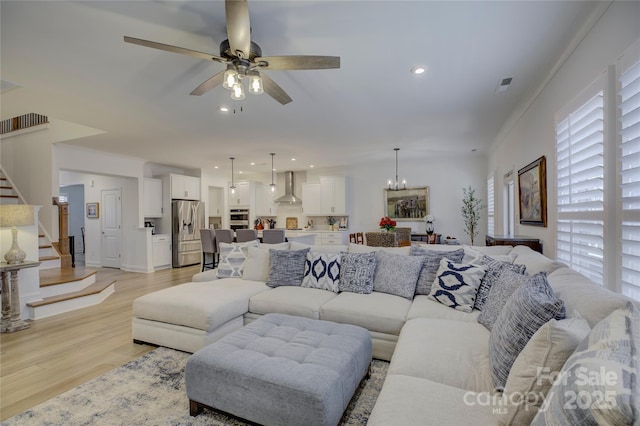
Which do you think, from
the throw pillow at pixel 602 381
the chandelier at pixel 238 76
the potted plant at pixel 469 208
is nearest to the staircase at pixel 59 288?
the chandelier at pixel 238 76

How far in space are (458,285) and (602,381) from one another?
182cm

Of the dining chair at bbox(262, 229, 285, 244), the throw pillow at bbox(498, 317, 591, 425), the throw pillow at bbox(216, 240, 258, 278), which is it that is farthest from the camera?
the dining chair at bbox(262, 229, 285, 244)

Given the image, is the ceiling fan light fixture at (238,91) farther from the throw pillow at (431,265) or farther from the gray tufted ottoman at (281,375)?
the throw pillow at (431,265)

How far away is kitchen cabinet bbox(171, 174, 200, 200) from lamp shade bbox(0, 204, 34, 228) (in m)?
3.59

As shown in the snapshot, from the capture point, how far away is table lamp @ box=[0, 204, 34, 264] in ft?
10.8

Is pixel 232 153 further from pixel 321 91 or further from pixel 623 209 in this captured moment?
pixel 623 209

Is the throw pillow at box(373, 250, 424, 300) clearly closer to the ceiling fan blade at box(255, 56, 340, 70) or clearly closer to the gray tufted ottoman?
the gray tufted ottoman

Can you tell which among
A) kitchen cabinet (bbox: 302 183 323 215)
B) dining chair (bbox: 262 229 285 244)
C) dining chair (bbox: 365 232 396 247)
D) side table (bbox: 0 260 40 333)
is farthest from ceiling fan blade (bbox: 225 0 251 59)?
kitchen cabinet (bbox: 302 183 323 215)

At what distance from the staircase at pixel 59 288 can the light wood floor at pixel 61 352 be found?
0.17 meters

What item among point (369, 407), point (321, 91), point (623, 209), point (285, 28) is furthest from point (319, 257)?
point (623, 209)

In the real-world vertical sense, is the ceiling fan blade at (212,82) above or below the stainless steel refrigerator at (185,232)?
above

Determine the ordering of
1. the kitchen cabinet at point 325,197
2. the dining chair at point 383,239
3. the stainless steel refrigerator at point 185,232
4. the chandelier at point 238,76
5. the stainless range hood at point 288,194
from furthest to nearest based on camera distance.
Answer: the stainless range hood at point 288,194
the kitchen cabinet at point 325,197
the stainless steel refrigerator at point 185,232
the dining chair at point 383,239
the chandelier at point 238,76

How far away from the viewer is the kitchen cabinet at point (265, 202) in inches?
336

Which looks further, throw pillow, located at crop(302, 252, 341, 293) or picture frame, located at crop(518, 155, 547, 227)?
throw pillow, located at crop(302, 252, 341, 293)
